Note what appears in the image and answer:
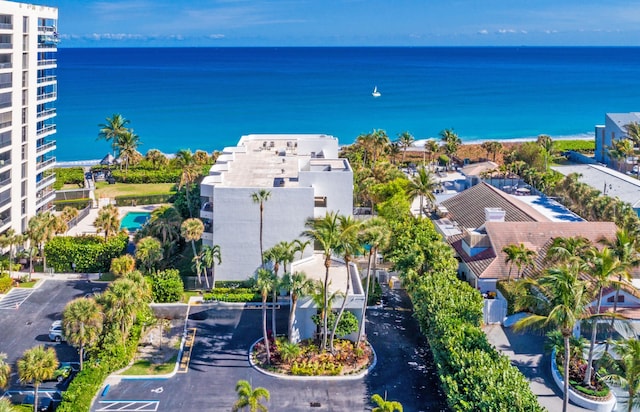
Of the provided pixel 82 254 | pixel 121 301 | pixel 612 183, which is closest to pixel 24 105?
pixel 82 254

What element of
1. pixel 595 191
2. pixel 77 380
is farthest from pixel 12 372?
pixel 595 191

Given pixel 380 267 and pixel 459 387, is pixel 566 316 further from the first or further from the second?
pixel 380 267

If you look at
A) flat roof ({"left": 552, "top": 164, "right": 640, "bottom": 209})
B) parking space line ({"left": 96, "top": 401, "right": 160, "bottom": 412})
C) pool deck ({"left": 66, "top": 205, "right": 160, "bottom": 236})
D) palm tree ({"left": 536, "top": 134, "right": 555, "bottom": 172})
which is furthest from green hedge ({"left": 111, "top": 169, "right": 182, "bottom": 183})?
parking space line ({"left": 96, "top": 401, "right": 160, "bottom": 412})

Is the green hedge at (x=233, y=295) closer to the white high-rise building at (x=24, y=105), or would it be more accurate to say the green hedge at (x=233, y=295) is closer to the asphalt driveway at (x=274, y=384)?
the asphalt driveway at (x=274, y=384)

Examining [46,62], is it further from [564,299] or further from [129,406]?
[564,299]

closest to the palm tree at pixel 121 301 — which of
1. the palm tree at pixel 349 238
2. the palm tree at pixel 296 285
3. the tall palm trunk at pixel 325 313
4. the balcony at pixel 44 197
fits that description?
the palm tree at pixel 296 285

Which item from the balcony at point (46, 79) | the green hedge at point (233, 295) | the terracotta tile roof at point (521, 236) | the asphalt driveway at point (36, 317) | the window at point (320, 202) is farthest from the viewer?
the balcony at point (46, 79)
